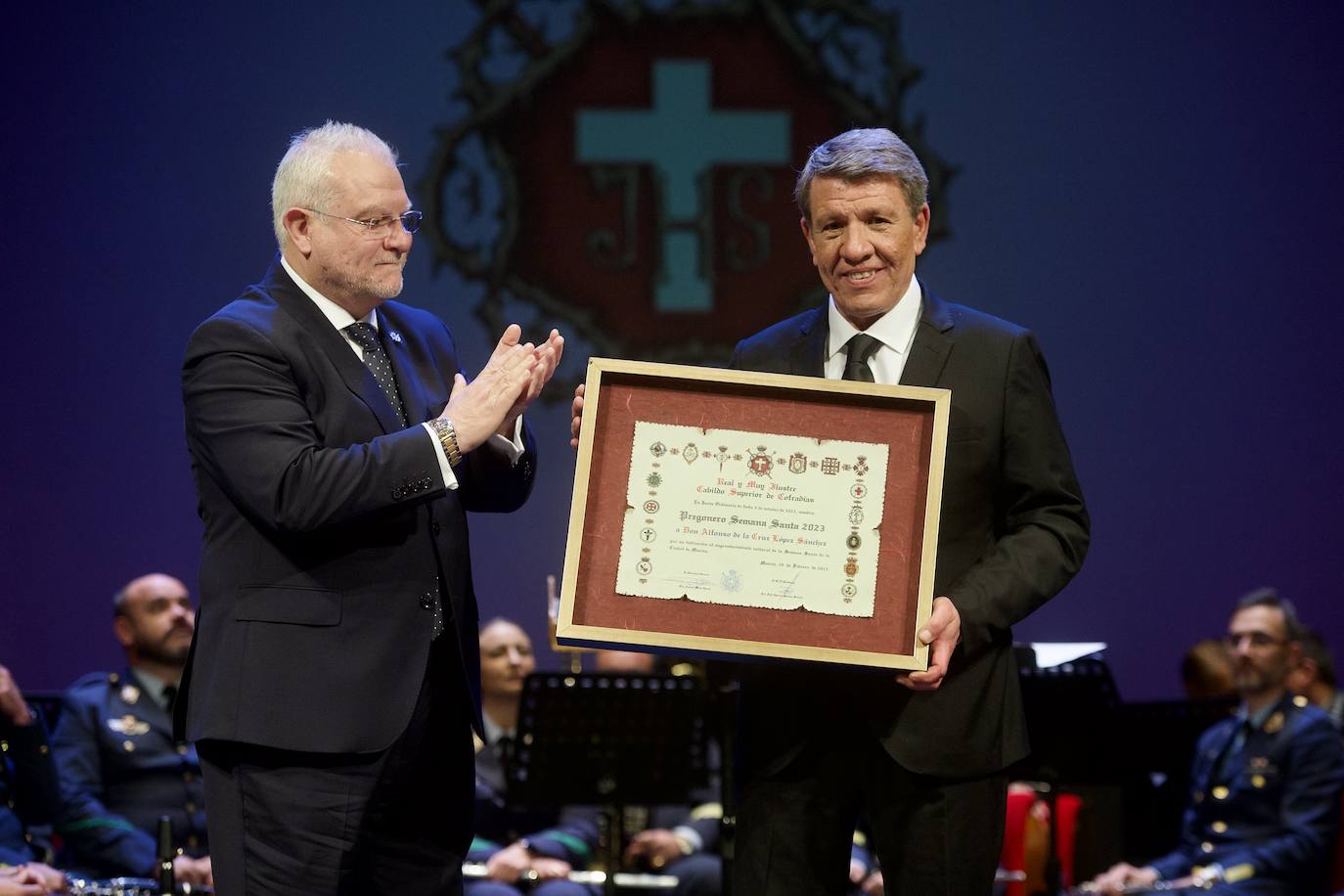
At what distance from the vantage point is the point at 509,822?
17.8 ft

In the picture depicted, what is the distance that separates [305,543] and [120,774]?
306 cm

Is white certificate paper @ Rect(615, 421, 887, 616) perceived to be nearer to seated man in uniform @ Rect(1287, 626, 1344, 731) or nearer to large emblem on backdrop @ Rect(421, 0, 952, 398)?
large emblem on backdrop @ Rect(421, 0, 952, 398)

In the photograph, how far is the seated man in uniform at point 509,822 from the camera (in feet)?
16.6

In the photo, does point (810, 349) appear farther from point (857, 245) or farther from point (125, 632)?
point (125, 632)

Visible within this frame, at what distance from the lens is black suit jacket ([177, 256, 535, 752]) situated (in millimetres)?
2340

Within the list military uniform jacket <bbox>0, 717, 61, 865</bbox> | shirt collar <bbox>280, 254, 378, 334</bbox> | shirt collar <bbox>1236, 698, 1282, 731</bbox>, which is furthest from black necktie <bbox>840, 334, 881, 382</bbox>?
shirt collar <bbox>1236, 698, 1282, 731</bbox>

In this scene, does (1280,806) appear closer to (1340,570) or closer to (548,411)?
(1340,570)

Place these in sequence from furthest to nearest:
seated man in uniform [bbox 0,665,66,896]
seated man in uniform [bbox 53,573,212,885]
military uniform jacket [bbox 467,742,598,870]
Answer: military uniform jacket [bbox 467,742,598,870] → seated man in uniform [bbox 53,573,212,885] → seated man in uniform [bbox 0,665,66,896]

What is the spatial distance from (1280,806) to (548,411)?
10.9 ft

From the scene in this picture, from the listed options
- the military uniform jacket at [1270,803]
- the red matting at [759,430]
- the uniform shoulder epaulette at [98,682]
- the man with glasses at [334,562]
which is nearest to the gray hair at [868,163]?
the red matting at [759,430]

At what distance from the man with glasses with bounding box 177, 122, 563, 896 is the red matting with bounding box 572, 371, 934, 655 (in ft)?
0.74

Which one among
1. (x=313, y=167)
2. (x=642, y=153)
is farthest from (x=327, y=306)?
(x=642, y=153)

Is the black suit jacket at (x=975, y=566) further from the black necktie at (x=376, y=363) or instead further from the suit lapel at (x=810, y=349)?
the black necktie at (x=376, y=363)

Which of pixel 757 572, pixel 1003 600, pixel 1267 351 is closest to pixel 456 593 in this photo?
pixel 757 572
